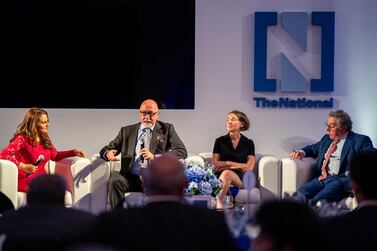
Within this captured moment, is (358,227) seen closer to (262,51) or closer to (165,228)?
(165,228)

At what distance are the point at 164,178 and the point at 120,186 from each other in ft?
12.7

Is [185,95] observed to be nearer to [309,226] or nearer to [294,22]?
[294,22]

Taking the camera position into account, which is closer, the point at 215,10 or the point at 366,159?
the point at 366,159

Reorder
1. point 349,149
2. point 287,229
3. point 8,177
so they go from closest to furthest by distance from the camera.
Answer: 1. point 287,229
2. point 8,177
3. point 349,149

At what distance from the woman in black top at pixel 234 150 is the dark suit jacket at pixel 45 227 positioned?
14.7 feet

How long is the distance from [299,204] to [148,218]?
0.76m

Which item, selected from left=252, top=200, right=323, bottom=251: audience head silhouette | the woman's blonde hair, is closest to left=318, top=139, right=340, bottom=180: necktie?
the woman's blonde hair

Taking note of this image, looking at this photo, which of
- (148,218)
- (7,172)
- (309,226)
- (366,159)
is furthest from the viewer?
(7,172)

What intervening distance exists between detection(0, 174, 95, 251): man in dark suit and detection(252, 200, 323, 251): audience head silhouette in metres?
0.79

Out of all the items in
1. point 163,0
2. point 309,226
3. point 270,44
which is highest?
point 163,0

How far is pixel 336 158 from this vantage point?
6758 mm

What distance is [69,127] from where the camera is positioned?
25.3ft

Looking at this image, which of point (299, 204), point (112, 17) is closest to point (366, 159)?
point (299, 204)

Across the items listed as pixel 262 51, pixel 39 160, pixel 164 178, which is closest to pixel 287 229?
pixel 164 178
